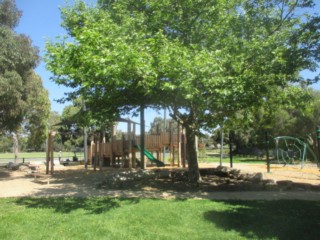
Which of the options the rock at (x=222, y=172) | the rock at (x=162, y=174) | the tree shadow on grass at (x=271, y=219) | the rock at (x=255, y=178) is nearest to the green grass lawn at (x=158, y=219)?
the tree shadow on grass at (x=271, y=219)

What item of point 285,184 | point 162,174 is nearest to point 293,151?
point 162,174

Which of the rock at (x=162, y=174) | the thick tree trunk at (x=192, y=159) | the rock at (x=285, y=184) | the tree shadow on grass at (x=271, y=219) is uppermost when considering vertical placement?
the thick tree trunk at (x=192, y=159)

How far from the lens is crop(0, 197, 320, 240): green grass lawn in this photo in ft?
23.7

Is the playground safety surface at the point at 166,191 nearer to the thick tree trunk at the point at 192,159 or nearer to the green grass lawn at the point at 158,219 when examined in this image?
the thick tree trunk at the point at 192,159

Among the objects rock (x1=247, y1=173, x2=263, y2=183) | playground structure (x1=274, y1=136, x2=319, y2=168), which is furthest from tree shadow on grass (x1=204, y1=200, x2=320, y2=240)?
playground structure (x1=274, y1=136, x2=319, y2=168)

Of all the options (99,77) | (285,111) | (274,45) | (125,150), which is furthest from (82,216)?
(285,111)

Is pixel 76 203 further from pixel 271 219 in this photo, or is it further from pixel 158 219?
pixel 271 219

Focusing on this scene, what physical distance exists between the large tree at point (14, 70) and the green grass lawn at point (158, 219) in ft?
27.8

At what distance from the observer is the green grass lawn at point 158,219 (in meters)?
7.24

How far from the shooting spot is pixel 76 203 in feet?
32.5

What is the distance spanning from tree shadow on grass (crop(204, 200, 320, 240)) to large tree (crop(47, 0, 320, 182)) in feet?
9.88

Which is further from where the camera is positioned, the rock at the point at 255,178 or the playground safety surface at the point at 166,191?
the rock at the point at 255,178

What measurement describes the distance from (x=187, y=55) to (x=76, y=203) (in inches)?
195

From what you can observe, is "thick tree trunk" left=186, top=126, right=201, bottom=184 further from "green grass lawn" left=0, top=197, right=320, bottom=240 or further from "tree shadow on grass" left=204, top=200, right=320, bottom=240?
"tree shadow on grass" left=204, top=200, right=320, bottom=240
